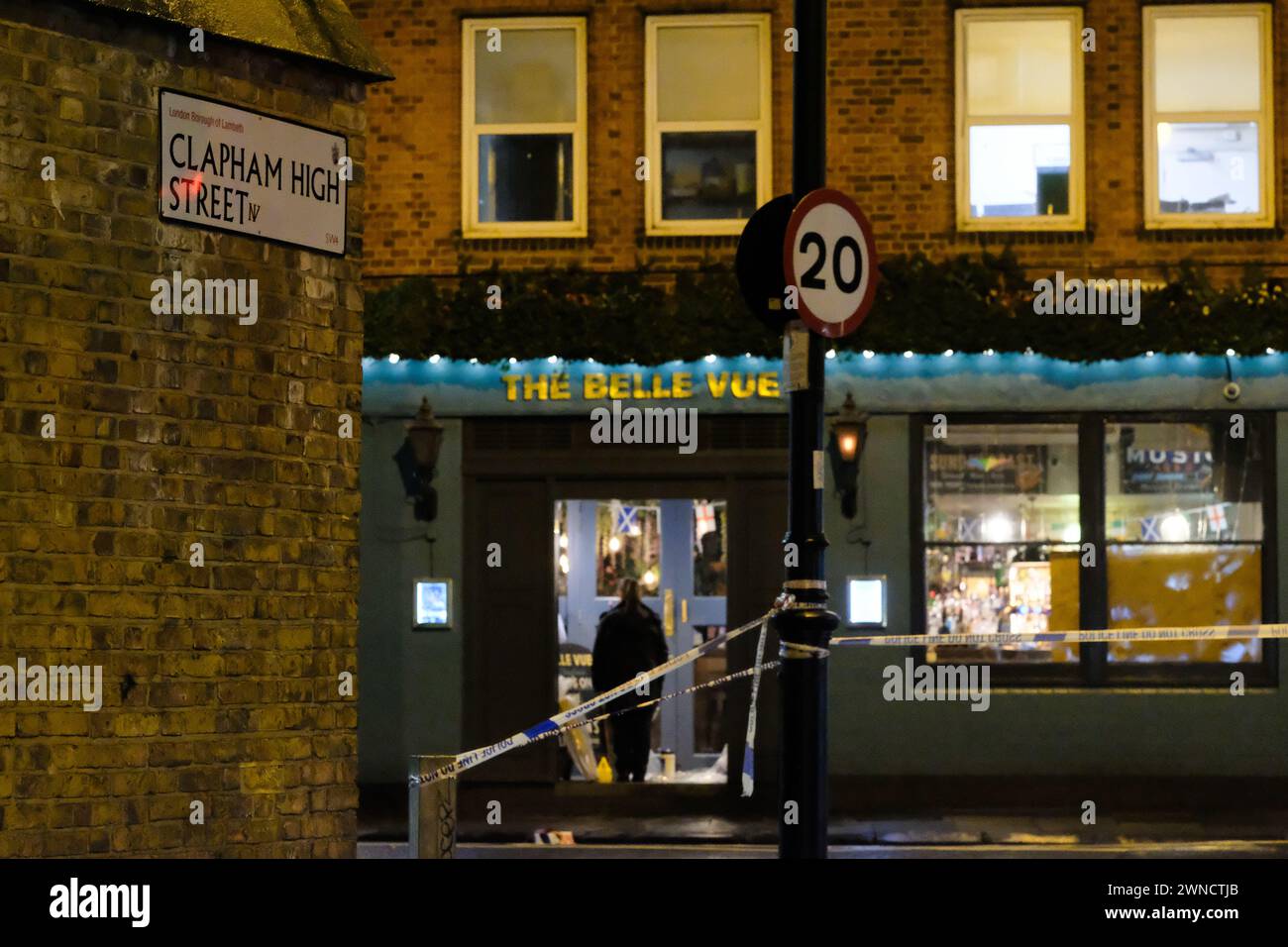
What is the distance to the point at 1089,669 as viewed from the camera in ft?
49.1

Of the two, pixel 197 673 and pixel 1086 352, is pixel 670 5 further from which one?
pixel 197 673

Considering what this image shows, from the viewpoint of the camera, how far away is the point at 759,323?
1502 cm

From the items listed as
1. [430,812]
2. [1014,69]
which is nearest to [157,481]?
[430,812]

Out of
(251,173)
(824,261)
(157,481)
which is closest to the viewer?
(157,481)

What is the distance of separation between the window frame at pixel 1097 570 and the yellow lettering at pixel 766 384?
124 centimetres

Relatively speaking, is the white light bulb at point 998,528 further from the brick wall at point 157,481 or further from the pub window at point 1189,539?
the brick wall at point 157,481

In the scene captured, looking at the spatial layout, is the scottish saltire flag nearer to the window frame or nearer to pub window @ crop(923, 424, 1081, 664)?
the window frame

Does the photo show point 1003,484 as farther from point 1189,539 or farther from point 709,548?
point 709,548

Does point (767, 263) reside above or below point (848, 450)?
above

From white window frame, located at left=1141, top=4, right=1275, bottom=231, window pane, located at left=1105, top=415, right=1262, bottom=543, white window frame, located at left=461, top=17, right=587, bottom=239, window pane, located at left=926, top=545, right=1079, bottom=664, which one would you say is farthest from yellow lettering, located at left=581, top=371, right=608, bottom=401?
white window frame, located at left=1141, top=4, right=1275, bottom=231

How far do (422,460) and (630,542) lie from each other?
Answer: 1.95 meters

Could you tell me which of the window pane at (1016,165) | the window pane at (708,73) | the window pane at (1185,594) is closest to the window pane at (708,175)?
the window pane at (708,73)

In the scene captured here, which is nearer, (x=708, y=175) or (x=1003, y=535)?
(x=1003, y=535)
